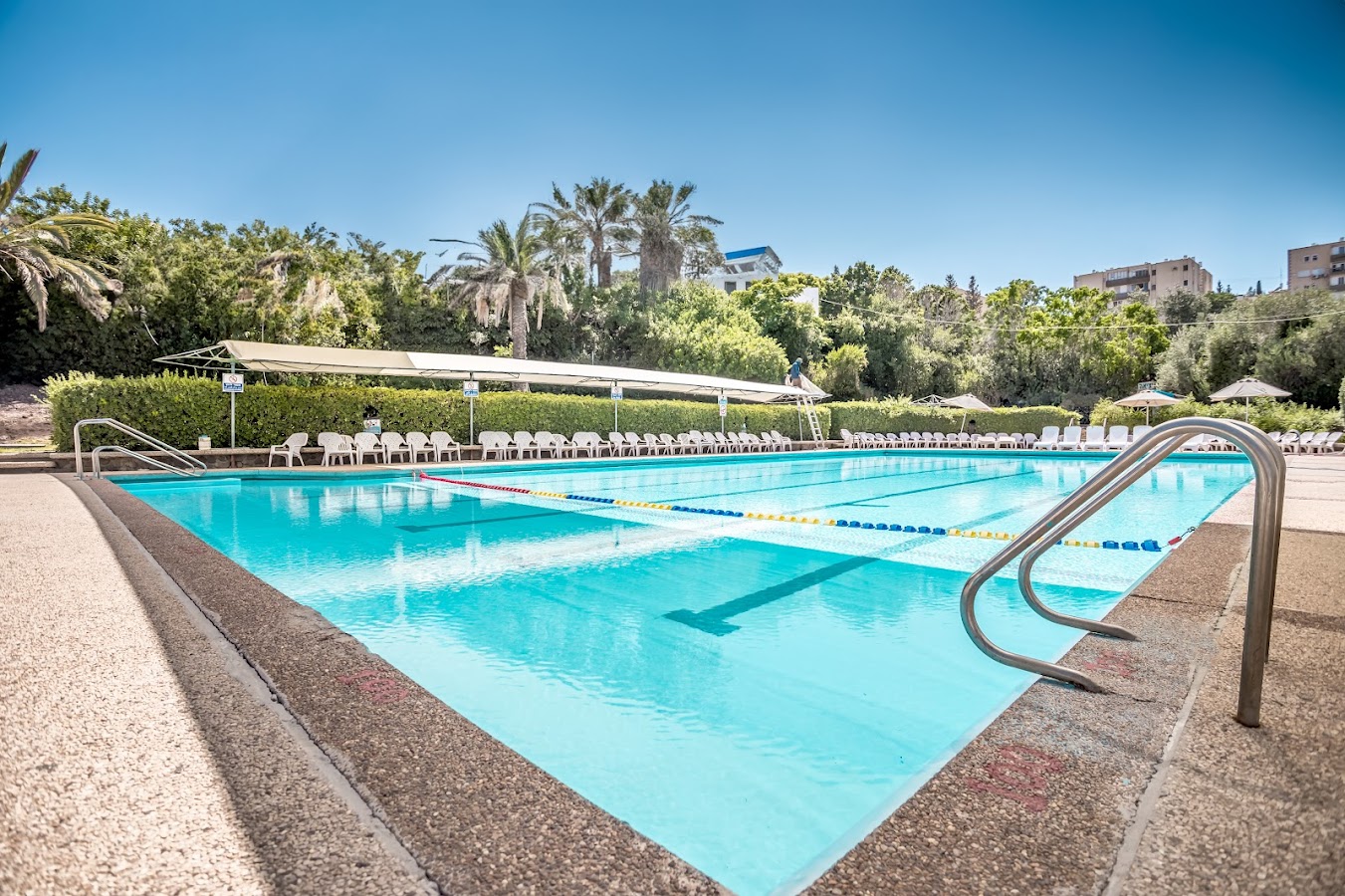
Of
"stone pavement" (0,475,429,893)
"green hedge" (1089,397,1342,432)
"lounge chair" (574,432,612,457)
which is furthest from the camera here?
"green hedge" (1089,397,1342,432)

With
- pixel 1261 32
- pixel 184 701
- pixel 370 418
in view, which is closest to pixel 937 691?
pixel 184 701

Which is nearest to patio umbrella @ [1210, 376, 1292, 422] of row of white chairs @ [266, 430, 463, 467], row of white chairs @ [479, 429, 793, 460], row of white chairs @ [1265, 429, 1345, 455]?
row of white chairs @ [1265, 429, 1345, 455]

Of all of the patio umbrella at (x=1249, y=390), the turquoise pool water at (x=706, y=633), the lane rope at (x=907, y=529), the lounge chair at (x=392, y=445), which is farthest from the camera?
the patio umbrella at (x=1249, y=390)

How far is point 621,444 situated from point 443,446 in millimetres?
5707

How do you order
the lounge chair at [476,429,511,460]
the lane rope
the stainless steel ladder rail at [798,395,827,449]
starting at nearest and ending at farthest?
the lane rope < the lounge chair at [476,429,511,460] < the stainless steel ladder rail at [798,395,827,449]

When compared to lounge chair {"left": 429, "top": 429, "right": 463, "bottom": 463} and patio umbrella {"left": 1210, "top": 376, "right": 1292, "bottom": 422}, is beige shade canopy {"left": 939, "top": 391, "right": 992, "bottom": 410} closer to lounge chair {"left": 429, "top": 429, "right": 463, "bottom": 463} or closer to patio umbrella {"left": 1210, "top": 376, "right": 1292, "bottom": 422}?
patio umbrella {"left": 1210, "top": 376, "right": 1292, "bottom": 422}

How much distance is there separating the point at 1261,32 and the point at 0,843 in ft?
74.5

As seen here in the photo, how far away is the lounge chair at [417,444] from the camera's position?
16.8 metres

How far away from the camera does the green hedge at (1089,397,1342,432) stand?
81.1ft

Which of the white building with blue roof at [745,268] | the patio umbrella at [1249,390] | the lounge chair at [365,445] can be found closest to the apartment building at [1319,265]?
the white building with blue roof at [745,268]

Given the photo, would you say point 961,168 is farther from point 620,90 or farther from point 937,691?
→ point 937,691

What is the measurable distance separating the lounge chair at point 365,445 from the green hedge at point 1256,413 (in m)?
25.0

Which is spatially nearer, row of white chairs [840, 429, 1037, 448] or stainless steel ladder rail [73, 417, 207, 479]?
stainless steel ladder rail [73, 417, 207, 479]

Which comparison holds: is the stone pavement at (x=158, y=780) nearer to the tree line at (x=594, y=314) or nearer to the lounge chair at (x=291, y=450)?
the lounge chair at (x=291, y=450)
